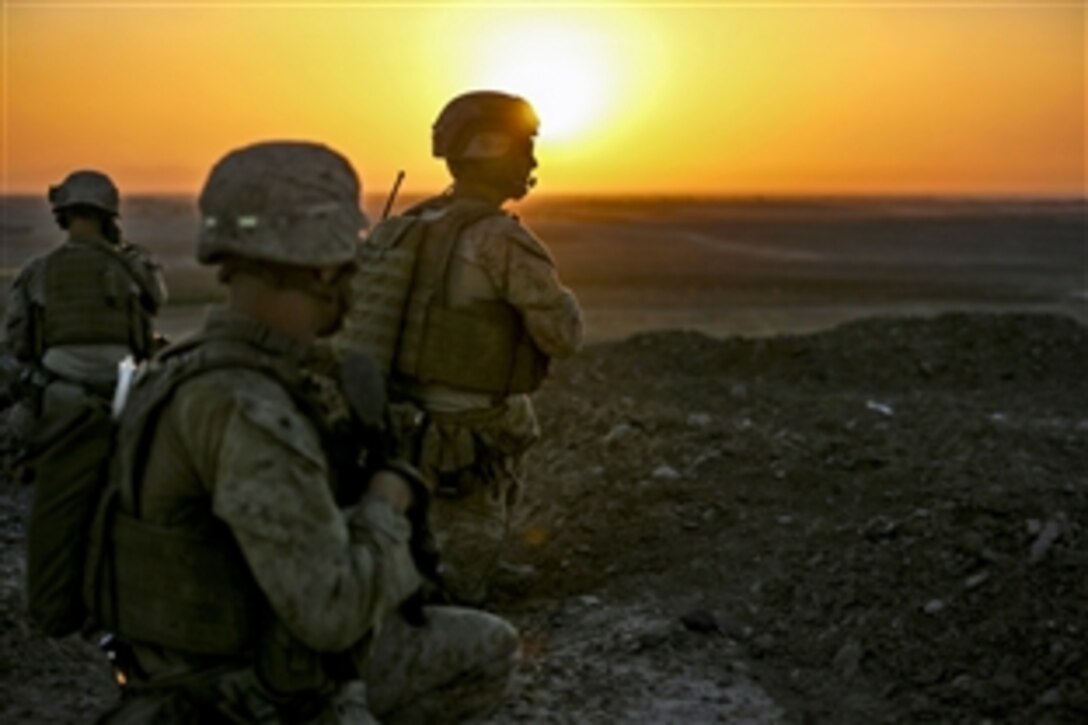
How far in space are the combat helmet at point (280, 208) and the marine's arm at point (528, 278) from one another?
2.36 metres

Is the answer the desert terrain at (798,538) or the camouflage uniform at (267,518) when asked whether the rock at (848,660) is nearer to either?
the desert terrain at (798,538)

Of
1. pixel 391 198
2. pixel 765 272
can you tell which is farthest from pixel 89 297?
pixel 765 272

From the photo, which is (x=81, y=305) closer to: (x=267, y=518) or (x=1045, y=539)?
(x=1045, y=539)

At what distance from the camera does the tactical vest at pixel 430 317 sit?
5.21 meters

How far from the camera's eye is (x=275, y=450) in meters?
2.55

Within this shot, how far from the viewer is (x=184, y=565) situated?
2691mm

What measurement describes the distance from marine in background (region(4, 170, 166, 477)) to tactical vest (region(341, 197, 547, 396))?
7.64 ft

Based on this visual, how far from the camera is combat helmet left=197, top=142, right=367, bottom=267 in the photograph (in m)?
2.68

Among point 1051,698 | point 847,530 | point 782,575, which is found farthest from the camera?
point 847,530

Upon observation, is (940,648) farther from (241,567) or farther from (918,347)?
(918,347)

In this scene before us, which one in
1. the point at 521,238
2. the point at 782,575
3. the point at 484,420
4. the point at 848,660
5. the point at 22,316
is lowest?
the point at 848,660

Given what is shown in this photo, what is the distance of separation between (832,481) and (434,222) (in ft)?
9.28

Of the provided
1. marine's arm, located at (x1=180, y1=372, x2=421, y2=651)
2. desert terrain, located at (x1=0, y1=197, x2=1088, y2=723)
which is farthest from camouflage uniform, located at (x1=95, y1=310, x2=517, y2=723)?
desert terrain, located at (x1=0, y1=197, x2=1088, y2=723)

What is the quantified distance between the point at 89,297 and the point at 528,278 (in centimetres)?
299
